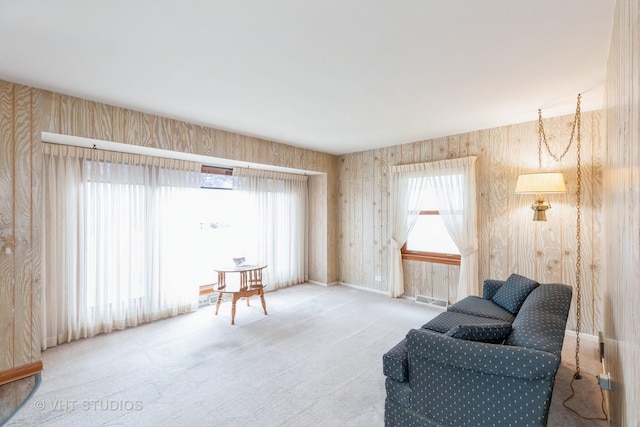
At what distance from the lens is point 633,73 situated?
1112 mm

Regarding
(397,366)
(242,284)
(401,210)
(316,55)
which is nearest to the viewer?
(397,366)

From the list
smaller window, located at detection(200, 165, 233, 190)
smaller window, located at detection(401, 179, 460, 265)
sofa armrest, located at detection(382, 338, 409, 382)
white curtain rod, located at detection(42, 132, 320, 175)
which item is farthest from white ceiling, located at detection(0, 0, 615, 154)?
sofa armrest, located at detection(382, 338, 409, 382)

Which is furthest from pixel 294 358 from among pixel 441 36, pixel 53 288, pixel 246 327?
pixel 441 36

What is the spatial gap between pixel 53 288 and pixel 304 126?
11.2ft

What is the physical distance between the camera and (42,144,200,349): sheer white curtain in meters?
3.24

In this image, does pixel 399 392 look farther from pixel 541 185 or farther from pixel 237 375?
pixel 541 185

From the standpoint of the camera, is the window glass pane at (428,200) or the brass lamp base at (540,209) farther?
the window glass pane at (428,200)

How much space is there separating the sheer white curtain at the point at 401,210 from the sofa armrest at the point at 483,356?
10.3ft

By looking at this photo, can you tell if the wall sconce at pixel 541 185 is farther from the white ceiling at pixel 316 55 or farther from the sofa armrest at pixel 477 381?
the sofa armrest at pixel 477 381

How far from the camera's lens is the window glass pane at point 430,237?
4.54 m

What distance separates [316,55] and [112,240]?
10.7ft

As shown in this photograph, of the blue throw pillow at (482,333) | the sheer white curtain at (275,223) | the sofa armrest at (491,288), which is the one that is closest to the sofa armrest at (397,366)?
the blue throw pillow at (482,333)

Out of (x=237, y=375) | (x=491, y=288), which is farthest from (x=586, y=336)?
(x=237, y=375)

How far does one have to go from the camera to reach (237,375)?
2.63 m
